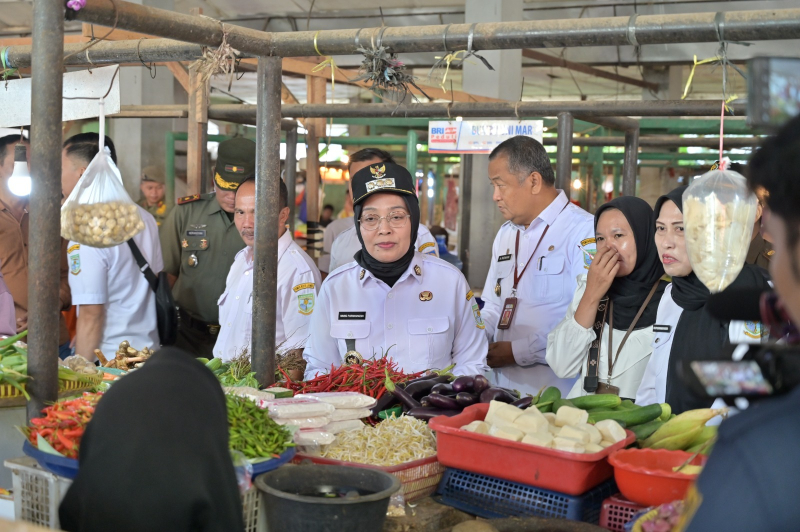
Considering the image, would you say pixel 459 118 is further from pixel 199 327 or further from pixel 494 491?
pixel 494 491

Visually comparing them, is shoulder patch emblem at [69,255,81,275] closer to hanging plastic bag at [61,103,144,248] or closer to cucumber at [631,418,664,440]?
hanging plastic bag at [61,103,144,248]

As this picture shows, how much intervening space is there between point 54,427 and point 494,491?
4.02 ft

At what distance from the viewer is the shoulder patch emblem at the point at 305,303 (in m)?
4.16

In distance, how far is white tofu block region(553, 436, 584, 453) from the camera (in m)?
2.19

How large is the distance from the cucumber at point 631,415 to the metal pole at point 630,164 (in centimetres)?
308

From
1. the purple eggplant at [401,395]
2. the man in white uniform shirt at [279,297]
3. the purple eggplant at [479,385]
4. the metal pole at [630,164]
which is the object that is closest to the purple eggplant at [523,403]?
the purple eggplant at [479,385]

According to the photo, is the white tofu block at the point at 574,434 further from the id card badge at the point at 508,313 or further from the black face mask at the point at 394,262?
the id card badge at the point at 508,313

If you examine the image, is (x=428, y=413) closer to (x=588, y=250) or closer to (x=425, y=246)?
(x=588, y=250)

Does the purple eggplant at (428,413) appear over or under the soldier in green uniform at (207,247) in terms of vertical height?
under

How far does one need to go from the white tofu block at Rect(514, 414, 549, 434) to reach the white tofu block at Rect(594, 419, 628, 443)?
185 mm

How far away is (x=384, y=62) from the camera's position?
285cm

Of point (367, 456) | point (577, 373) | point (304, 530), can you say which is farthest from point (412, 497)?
point (577, 373)

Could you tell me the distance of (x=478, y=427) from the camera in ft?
7.77

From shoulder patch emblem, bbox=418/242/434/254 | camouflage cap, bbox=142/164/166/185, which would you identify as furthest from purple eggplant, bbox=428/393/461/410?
camouflage cap, bbox=142/164/166/185
